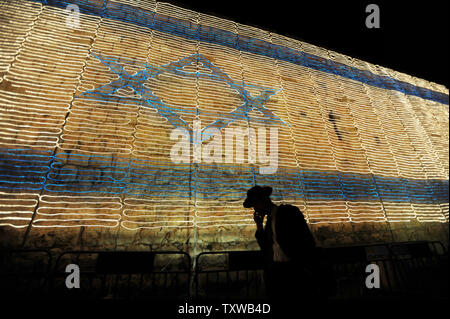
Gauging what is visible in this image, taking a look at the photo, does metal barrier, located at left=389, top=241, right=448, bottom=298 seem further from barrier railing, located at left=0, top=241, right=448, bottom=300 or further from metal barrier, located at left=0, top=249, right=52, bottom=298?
metal barrier, located at left=0, top=249, right=52, bottom=298

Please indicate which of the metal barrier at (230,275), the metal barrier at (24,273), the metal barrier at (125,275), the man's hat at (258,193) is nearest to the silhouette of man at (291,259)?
the man's hat at (258,193)

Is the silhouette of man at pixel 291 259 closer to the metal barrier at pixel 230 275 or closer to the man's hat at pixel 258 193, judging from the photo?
the man's hat at pixel 258 193

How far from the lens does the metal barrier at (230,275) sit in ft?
9.05

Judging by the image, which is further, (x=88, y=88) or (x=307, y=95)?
(x=307, y=95)

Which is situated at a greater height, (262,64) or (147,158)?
(262,64)

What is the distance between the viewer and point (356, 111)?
193 inches

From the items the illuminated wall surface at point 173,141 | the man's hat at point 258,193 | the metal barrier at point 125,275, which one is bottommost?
the metal barrier at point 125,275

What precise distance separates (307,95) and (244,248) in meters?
3.68

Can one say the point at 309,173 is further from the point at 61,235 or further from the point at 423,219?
the point at 61,235

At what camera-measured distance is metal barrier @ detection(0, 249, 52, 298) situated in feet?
6.84

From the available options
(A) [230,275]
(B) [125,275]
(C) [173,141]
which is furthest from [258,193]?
(B) [125,275]

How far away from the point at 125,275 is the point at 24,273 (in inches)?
39.9

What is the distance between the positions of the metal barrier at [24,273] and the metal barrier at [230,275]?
1768 millimetres
